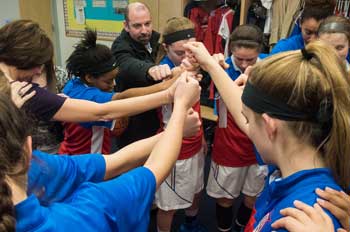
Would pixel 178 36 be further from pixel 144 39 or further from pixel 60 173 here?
pixel 60 173

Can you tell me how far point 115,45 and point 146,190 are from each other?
1.34 metres

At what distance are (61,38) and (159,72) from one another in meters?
3.84

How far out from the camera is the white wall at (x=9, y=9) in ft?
15.2

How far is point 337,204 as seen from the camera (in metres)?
0.78

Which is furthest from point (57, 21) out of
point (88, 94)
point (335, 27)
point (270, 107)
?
point (270, 107)

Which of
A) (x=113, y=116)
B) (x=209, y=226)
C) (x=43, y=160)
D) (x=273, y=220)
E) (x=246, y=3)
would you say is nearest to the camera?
(x=273, y=220)

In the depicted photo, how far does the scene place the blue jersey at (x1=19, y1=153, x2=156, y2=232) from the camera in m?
0.60

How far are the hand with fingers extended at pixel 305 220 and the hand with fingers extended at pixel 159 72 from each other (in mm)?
989

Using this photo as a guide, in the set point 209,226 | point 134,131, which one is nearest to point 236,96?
point 134,131

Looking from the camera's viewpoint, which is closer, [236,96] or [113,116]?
[236,96]

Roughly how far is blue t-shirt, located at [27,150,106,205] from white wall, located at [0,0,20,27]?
4.26 metres

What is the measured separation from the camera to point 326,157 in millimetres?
862

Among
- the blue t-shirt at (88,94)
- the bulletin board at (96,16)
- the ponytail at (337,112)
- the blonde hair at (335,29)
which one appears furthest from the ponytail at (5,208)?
the bulletin board at (96,16)

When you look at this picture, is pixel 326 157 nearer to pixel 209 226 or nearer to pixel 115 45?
pixel 115 45
